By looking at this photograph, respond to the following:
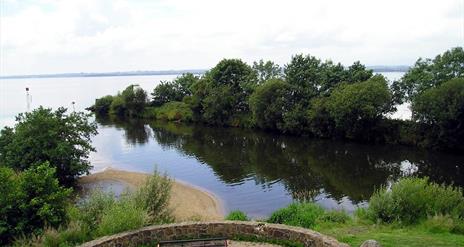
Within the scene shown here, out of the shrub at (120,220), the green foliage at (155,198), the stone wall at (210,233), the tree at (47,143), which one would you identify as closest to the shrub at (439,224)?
the stone wall at (210,233)

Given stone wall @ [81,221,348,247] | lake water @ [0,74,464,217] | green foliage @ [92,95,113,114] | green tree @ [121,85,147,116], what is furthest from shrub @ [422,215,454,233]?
green foliage @ [92,95,113,114]

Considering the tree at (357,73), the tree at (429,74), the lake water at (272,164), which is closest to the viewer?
the lake water at (272,164)

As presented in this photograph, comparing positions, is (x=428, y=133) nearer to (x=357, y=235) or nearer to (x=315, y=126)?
(x=315, y=126)

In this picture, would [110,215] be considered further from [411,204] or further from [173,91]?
[173,91]

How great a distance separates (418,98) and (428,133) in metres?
3.88

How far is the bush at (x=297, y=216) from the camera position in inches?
672

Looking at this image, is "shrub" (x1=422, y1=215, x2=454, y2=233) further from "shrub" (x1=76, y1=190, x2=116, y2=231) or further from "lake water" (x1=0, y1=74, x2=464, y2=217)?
"shrub" (x1=76, y1=190, x2=116, y2=231)

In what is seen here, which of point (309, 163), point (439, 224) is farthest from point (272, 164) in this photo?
point (439, 224)

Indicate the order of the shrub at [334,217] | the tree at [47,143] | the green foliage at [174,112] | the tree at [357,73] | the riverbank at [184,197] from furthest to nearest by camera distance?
the green foliage at [174,112]
the tree at [357,73]
the tree at [47,143]
the riverbank at [184,197]
the shrub at [334,217]

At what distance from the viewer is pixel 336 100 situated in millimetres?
51250

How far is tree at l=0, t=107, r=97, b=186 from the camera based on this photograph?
105 feet

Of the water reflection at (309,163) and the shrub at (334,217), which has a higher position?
the shrub at (334,217)

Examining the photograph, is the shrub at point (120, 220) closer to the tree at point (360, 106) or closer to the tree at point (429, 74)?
the tree at point (360, 106)

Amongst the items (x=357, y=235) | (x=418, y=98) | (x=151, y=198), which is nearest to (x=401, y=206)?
(x=357, y=235)
